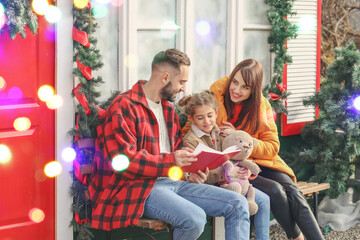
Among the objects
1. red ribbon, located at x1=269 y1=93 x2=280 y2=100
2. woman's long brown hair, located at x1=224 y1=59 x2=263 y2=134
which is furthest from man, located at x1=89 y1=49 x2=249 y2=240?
red ribbon, located at x1=269 y1=93 x2=280 y2=100

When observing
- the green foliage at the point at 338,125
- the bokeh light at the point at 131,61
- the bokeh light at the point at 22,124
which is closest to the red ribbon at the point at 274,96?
the green foliage at the point at 338,125

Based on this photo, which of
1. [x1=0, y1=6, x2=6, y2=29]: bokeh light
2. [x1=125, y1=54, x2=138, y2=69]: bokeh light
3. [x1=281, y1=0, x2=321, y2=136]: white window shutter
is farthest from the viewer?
[x1=281, y1=0, x2=321, y2=136]: white window shutter

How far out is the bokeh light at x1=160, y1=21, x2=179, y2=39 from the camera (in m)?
4.38

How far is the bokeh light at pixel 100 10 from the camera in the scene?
12.6 ft

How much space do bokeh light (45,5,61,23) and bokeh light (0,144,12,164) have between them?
86cm

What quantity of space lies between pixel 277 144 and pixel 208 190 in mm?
976

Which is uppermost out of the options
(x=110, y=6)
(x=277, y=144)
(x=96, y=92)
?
(x=110, y=6)

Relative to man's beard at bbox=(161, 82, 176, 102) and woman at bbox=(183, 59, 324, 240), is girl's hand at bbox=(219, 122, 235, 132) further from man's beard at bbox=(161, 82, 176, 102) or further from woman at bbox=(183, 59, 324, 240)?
man's beard at bbox=(161, 82, 176, 102)

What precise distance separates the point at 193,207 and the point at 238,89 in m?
1.21

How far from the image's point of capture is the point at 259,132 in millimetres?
4473

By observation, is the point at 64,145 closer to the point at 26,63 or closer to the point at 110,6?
the point at 26,63

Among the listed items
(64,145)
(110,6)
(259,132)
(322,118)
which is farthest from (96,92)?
(322,118)

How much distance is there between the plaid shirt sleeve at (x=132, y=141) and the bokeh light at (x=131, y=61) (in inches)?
23.1

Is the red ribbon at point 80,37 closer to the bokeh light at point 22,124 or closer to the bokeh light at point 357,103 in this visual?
the bokeh light at point 22,124
